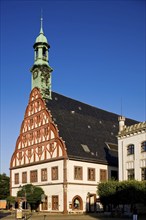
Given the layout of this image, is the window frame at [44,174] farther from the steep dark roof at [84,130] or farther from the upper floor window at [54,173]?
the steep dark roof at [84,130]

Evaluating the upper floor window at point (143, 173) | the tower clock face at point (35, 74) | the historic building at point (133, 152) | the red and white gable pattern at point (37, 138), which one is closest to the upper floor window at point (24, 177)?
the red and white gable pattern at point (37, 138)

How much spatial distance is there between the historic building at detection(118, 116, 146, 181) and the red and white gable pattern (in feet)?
32.7

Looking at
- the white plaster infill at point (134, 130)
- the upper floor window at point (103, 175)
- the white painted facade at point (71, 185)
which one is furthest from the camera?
the upper floor window at point (103, 175)

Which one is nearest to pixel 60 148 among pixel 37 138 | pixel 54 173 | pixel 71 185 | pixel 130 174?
pixel 54 173

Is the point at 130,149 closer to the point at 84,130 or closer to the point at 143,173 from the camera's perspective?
the point at 143,173

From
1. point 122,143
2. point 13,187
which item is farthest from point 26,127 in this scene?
point 122,143

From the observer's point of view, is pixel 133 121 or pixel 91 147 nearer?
pixel 91 147

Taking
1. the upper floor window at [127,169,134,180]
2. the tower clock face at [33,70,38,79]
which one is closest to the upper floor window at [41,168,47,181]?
the upper floor window at [127,169,134,180]

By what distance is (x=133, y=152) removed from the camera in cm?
4962

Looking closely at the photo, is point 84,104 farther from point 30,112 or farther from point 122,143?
point 122,143

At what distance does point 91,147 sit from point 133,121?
70.8ft

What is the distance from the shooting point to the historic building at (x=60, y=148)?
185 feet

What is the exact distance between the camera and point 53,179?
189 ft

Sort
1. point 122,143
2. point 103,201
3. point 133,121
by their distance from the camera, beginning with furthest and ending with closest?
1. point 133,121
2. point 122,143
3. point 103,201
